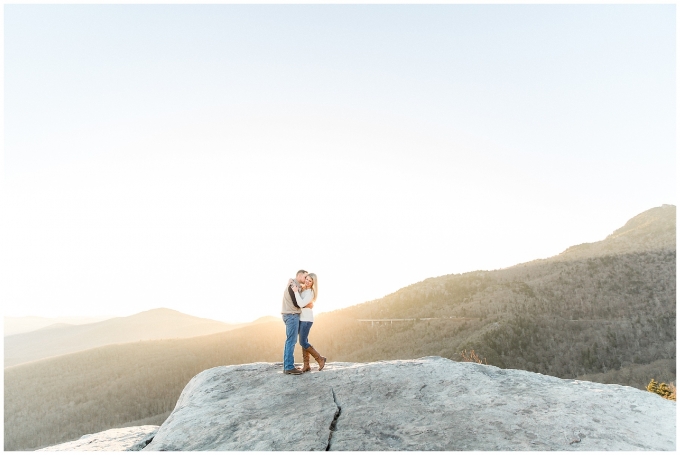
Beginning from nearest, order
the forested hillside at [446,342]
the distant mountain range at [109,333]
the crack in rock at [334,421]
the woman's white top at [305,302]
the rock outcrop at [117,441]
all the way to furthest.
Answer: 1. the crack in rock at [334,421]
2. the rock outcrop at [117,441]
3. the woman's white top at [305,302]
4. the forested hillside at [446,342]
5. the distant mountain range at [109,333]

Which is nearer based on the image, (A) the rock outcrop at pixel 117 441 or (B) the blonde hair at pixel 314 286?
(A) the rock outcrop at pixel 117 441

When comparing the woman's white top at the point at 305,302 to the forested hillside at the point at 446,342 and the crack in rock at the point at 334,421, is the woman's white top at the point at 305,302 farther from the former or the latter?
the forested hillside at the point at 446,342

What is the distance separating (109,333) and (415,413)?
371 ft

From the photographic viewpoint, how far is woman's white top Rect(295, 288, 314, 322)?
798cm

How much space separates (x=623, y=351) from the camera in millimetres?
23266

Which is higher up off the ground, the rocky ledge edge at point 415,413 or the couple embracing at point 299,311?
the couple embracing at point 299,311

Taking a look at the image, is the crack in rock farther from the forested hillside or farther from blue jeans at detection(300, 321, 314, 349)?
the forested hillside

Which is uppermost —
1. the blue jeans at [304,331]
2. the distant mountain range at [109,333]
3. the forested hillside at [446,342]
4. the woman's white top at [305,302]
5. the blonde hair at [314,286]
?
the distant mountain range at [109,333]

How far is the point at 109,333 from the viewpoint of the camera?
333 ft

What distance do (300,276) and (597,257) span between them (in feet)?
153

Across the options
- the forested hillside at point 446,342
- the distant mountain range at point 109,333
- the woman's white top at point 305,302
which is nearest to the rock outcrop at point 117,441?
the woman's white top at point 305,302

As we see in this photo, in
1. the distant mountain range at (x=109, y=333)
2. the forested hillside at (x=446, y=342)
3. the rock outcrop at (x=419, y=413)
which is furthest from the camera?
the distant mountain range at (x=109, y=333)

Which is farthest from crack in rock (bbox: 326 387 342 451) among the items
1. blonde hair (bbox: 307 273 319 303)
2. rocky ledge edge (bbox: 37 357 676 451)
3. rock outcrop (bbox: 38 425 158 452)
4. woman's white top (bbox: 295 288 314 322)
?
rock outcrop (bbox: 38 425 158 452)

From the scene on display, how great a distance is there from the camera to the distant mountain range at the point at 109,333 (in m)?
94.9
